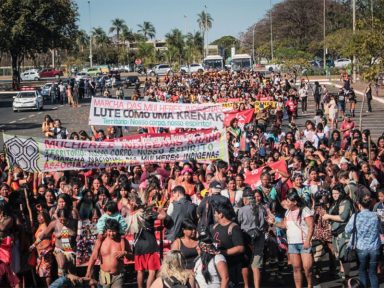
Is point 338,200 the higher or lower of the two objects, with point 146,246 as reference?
higher

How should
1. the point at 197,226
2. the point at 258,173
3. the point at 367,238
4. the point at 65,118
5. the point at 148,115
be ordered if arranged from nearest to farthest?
the point at 367,238, the point at 197,226, the point at 258,173, the point at 148,115, the point at 65,118

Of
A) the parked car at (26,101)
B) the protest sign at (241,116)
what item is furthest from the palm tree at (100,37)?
the protest sign at (241,116)

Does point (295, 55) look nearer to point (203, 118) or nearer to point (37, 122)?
point (37, 122)

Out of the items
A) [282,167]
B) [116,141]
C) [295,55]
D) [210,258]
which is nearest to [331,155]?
[282,167]

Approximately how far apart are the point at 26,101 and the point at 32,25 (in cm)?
1831

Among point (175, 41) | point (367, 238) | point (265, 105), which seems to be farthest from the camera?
point (175, 41)

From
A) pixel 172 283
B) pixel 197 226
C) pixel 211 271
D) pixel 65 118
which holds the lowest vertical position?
pixel 65 118

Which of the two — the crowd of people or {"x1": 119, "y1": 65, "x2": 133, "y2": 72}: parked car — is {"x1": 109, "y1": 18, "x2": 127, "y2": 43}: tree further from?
the crowd of people

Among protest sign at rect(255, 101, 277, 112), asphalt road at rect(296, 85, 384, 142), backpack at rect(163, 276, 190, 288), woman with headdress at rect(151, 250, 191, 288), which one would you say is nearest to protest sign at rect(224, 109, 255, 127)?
asphalt road at rect(296, 85, 384, 142)

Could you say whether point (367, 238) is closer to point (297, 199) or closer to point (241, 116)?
point (297, 199)

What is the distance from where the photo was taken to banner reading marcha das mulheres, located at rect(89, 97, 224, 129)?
1586 cm

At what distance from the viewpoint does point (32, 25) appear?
60.2 meters

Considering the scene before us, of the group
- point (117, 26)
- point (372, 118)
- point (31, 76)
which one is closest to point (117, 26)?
point (117, 26)

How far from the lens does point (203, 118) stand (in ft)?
52.7
